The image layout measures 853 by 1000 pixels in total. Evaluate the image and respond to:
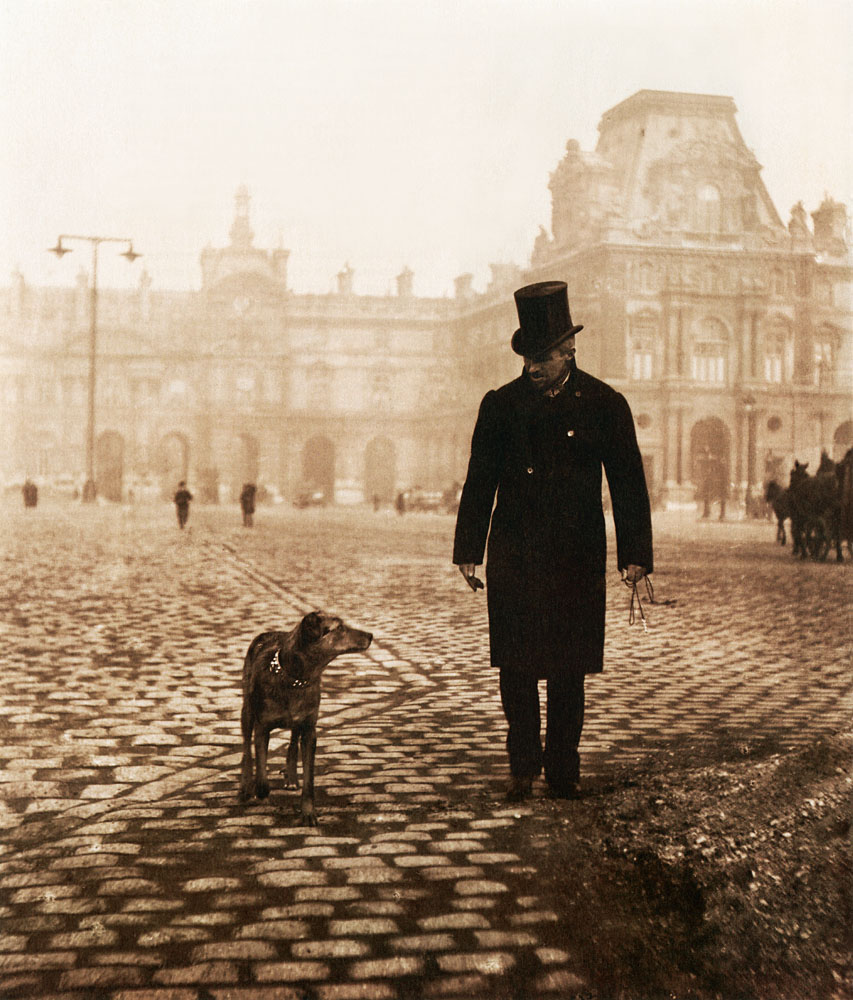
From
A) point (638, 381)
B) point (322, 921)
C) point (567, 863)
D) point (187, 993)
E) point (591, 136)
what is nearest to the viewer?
point (187, 993)

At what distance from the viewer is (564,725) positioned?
378cm

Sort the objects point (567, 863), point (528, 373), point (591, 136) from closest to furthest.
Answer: point (567, 863), point (528, 373), point (591, 136)

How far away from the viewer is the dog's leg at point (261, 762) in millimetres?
3596

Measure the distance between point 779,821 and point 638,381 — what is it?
3.29 m

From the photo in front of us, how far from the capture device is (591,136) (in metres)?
6.00

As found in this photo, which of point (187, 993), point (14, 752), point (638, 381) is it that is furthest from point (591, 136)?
point (187, 993)

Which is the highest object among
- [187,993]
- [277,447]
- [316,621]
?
[277,447]

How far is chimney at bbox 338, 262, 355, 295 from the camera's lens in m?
6.79

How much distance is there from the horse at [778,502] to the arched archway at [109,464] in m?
4.71

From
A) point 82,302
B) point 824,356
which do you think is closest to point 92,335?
point 82,302

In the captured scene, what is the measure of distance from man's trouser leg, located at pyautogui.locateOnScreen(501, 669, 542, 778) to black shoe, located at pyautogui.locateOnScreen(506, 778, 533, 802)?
18 mm

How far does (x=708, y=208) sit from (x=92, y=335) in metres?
4.21

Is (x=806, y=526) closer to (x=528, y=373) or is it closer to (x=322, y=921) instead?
(x=528, y=373)

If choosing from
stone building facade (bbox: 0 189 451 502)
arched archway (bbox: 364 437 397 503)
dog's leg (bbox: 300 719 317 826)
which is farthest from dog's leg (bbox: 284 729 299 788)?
arched archway (bbox: 364 437 397 503)
